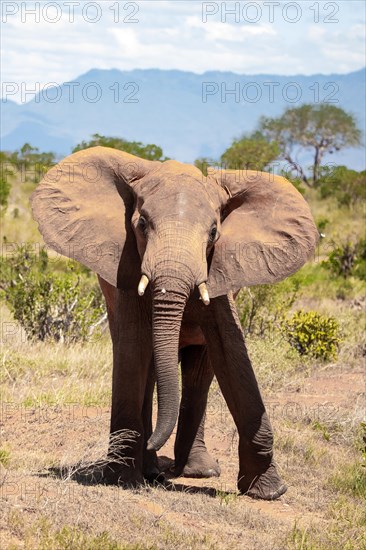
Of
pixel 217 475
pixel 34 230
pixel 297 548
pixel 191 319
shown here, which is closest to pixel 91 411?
pixel 217 475

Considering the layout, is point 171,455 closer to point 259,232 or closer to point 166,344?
point 259,232

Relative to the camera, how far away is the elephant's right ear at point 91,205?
7023 millimetres

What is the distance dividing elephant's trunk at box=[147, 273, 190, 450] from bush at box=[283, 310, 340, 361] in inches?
238

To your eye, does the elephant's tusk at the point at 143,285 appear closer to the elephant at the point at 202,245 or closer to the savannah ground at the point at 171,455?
the elephant at the point at 202,245

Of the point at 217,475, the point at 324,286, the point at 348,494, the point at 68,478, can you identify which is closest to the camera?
the point at 68,478

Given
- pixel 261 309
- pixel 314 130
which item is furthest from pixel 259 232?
pixel 314 130

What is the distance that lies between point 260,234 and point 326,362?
214 inches

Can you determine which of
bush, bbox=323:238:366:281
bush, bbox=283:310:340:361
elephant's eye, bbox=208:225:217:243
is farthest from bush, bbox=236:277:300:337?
bush, bbox=323:238:366:281

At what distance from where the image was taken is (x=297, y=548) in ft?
19.5

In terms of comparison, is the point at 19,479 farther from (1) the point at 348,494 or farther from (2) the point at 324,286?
(2) the point at 324,286

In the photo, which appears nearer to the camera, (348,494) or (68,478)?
(68,478)

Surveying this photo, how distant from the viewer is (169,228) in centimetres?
643

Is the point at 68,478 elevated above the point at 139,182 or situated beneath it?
situated beneath

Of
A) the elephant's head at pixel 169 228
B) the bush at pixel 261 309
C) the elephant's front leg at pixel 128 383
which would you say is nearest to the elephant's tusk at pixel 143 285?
the elephant's head at pixel 169 228
